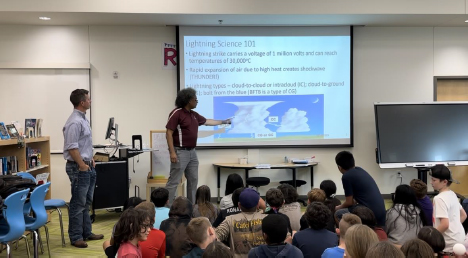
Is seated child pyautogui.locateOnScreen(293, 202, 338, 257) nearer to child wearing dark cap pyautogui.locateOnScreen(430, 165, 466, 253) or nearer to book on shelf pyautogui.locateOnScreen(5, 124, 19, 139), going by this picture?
child wearing dark cap pyautogui.locateOnScreen(430, 165, 466, 253)

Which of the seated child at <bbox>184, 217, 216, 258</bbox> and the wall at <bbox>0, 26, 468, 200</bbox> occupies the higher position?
the wall at <bbox>0, 26, 468, 200</bbox>

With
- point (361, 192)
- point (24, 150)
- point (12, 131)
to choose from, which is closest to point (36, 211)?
point (24, 150)

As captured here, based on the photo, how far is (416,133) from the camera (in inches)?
246

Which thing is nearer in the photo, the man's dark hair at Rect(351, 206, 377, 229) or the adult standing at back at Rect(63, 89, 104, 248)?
the man's dark hair at Rect(351, 206, 377, 229)

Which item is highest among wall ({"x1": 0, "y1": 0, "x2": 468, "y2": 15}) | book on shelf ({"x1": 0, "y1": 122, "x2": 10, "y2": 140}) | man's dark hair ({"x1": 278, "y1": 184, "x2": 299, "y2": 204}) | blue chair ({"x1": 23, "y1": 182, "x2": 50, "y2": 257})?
wall ({"x1": 0, "y1": 0, "x2": 468, "y2": 15})

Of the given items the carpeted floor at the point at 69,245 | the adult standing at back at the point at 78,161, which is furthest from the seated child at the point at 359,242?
the adult standing at back at the point at 78,161

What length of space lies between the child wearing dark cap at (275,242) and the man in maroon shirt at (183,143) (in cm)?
273

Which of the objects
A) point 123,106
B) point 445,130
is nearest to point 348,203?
point 445,130

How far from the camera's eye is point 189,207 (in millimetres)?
2797

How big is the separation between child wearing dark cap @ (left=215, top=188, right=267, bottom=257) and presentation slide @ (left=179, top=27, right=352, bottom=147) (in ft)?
12.6

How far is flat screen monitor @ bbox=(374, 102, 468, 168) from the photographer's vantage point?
623cm

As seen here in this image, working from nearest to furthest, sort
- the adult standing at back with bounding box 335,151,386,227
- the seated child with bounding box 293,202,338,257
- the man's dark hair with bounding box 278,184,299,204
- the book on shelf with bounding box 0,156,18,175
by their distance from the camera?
the seated child with bounding box 293,202,338,257, the man's dark hair with bounding box 278,184,299,204, the adult standing at back with bounding box 335,151,386,227, the book on shelf with bounding box 0,156,18,175

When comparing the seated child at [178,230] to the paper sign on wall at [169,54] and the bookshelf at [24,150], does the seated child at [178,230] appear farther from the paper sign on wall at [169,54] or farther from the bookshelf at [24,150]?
the paper sign on wall at [169,54]

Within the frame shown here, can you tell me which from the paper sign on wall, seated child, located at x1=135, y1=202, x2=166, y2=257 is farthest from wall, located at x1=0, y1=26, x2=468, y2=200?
seated child, located at x1=135, y1=202, x2=166, y2=257
